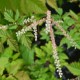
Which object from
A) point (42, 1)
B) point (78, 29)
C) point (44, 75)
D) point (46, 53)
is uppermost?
point (42, 1)

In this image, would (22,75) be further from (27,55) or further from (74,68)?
(74,68)

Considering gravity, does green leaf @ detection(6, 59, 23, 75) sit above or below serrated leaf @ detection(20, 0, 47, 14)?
A: below

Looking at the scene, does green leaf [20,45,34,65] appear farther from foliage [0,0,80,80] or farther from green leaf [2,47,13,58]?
green leaf [2,47,13,58]

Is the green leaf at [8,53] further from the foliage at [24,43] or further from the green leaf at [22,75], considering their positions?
the green leaf at [22,75]

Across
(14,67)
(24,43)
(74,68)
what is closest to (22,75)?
(14,67)

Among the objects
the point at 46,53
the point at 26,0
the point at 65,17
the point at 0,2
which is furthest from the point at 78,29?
the point at 0,2

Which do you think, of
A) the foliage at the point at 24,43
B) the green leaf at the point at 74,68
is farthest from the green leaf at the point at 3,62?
the green leaf at the point at 74,68

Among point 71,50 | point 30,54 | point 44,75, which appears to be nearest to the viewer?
point 44,75

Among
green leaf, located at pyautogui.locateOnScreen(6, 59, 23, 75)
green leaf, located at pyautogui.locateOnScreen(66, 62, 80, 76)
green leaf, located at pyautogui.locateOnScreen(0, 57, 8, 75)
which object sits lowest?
green leaf, located at pyautogui.locateOnScreen(66, 62, 80, 76)

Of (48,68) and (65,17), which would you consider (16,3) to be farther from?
(48,68)

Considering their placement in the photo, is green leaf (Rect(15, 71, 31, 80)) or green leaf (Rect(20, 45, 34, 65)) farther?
green leaf (Rect(20, 45, 34, 65))

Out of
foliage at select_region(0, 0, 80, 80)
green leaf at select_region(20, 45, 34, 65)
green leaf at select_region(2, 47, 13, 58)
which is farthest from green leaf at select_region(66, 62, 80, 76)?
green leaf at select_region(2, 47, 13, 58)
